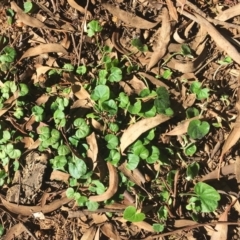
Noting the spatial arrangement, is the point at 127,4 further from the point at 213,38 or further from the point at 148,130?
the point at 148,130

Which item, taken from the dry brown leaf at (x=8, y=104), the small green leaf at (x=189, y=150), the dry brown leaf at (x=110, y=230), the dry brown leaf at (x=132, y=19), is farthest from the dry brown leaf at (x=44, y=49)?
the dry brown leaf at (x=110, y=230)

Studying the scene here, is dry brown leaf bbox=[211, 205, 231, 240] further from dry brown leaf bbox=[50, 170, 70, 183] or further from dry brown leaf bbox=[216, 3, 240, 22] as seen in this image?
dry brown leaf bbox=[216, 3, 240, 22]

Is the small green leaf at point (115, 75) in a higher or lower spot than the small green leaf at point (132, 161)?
higher

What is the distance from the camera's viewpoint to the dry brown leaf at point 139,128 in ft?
9.02

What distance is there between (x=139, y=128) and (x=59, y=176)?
548 mm

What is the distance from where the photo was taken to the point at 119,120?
279 centimetres

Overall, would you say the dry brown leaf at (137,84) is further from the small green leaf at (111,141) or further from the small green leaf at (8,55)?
the small green leaf at (8,55)

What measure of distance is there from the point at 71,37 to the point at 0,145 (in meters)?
0.76

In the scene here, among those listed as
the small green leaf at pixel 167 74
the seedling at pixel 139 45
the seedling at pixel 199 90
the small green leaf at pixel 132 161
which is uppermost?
the seedling at pixel 139 45

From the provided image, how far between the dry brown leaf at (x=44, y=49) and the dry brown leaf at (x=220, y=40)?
83cm

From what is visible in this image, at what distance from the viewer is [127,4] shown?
2.86 meters

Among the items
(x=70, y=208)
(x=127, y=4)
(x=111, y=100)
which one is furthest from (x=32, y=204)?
(x=127, y=4)

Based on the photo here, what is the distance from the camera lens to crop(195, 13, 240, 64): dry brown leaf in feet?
9.18

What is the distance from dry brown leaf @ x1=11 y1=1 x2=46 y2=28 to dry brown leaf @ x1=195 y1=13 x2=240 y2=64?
3.07ft
